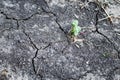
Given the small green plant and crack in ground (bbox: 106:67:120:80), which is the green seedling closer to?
the small green plant

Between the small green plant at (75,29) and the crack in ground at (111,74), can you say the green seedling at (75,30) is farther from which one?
the crack in ground at (111,74)

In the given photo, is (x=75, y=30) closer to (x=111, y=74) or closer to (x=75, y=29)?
(x=75, y=29)

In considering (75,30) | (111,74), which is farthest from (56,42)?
(111,74)

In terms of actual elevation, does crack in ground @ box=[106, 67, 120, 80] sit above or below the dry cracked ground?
below

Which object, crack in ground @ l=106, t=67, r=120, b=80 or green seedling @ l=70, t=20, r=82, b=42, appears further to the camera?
green seedling @ l=70, t=20, r=82, b=42

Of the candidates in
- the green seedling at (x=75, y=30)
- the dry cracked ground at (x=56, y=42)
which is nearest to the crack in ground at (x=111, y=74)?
the dry cracked ground at (x=56, y=42)

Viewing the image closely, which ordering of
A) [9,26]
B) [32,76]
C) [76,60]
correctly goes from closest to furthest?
[32,76] < [76,60] < [9,26]

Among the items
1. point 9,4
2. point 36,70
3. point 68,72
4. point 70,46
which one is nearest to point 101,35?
point 70,46

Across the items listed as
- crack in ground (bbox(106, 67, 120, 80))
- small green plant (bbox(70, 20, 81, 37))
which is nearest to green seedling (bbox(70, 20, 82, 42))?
small green plant (bbox(70, 20, 81, 37))

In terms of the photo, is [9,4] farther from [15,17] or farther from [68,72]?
[68,72]

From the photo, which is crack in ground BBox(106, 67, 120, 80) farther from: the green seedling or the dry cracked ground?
the green seedling
